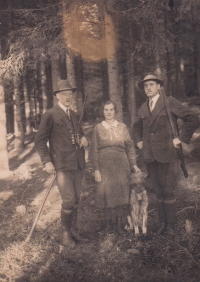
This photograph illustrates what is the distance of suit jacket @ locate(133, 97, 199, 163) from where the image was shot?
4798 millimetres

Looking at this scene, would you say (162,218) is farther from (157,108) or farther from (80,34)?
(80,34)

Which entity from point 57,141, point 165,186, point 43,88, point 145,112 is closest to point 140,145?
point 145,112

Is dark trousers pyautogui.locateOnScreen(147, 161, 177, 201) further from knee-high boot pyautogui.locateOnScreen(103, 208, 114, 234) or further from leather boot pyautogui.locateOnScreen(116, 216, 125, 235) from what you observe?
knee-high boot pyautogui.locateOnScreen(103, 208, 114, 234)

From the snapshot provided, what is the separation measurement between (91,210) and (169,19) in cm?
1151

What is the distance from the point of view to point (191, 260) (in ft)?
14.1

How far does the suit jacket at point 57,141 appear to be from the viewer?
15.8ft

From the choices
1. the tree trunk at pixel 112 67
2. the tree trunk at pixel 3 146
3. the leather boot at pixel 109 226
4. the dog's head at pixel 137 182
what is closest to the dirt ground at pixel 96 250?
the leather boot at pixel 109 226

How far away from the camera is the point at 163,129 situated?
16.2 feet

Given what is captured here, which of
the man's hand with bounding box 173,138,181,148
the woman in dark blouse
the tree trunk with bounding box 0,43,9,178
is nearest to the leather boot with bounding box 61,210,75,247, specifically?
the woman in dark blouse

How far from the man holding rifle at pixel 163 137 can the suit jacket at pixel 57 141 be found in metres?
1.23

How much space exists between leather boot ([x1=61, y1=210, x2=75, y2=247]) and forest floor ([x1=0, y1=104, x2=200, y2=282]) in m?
0.12

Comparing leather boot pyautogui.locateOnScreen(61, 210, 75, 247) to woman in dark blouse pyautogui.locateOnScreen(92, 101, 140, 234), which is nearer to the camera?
leather boot pyautogui.locateOnScreen(61, 210, 75, 247)

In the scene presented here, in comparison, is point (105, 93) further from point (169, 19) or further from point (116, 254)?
point (116, 254)

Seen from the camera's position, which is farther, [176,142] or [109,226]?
[109,226]
